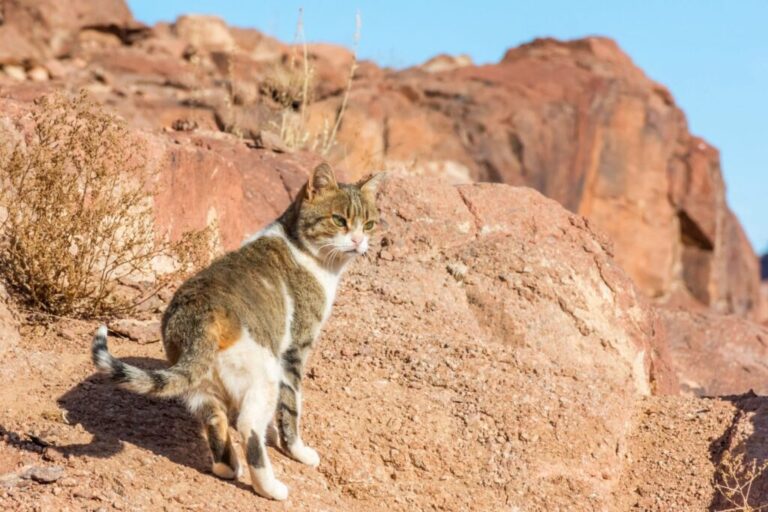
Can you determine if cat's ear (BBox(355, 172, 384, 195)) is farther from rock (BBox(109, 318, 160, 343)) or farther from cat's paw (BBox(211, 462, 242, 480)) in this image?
cat's paw (BBox(211, 462, 242, 480))

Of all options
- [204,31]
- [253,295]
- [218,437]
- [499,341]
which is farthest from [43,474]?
[204,31]

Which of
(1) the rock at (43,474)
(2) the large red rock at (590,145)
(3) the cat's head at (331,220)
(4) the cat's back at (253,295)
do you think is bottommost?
(1) the rock at (43,474)

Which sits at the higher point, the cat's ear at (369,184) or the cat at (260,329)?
the cat's ear at (369,184)

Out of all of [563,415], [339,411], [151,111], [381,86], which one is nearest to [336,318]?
[339,411]

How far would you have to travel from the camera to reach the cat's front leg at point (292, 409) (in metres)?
5.21

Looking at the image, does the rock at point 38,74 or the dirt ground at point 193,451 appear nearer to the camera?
the dirt ground at point 193,451

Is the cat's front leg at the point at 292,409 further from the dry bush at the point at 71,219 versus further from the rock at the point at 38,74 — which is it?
the rock at the point at 38,74

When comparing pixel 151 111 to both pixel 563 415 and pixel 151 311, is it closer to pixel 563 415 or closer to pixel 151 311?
pixel 151 311

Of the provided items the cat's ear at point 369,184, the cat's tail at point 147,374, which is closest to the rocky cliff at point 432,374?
the cat's tail at point 147,374

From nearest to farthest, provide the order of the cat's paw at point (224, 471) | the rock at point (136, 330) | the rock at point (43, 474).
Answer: the rock at point (43, 474) → the cat's paw at point (224, 471) → the rock at point (136, 330)

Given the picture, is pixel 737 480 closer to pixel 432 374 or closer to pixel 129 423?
pixel 432 374

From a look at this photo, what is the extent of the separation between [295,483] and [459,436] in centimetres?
107

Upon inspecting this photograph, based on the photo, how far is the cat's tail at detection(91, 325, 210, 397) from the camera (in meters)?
4.13

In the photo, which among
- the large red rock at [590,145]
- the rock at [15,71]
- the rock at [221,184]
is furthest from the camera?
the large red rock at [590,145]
